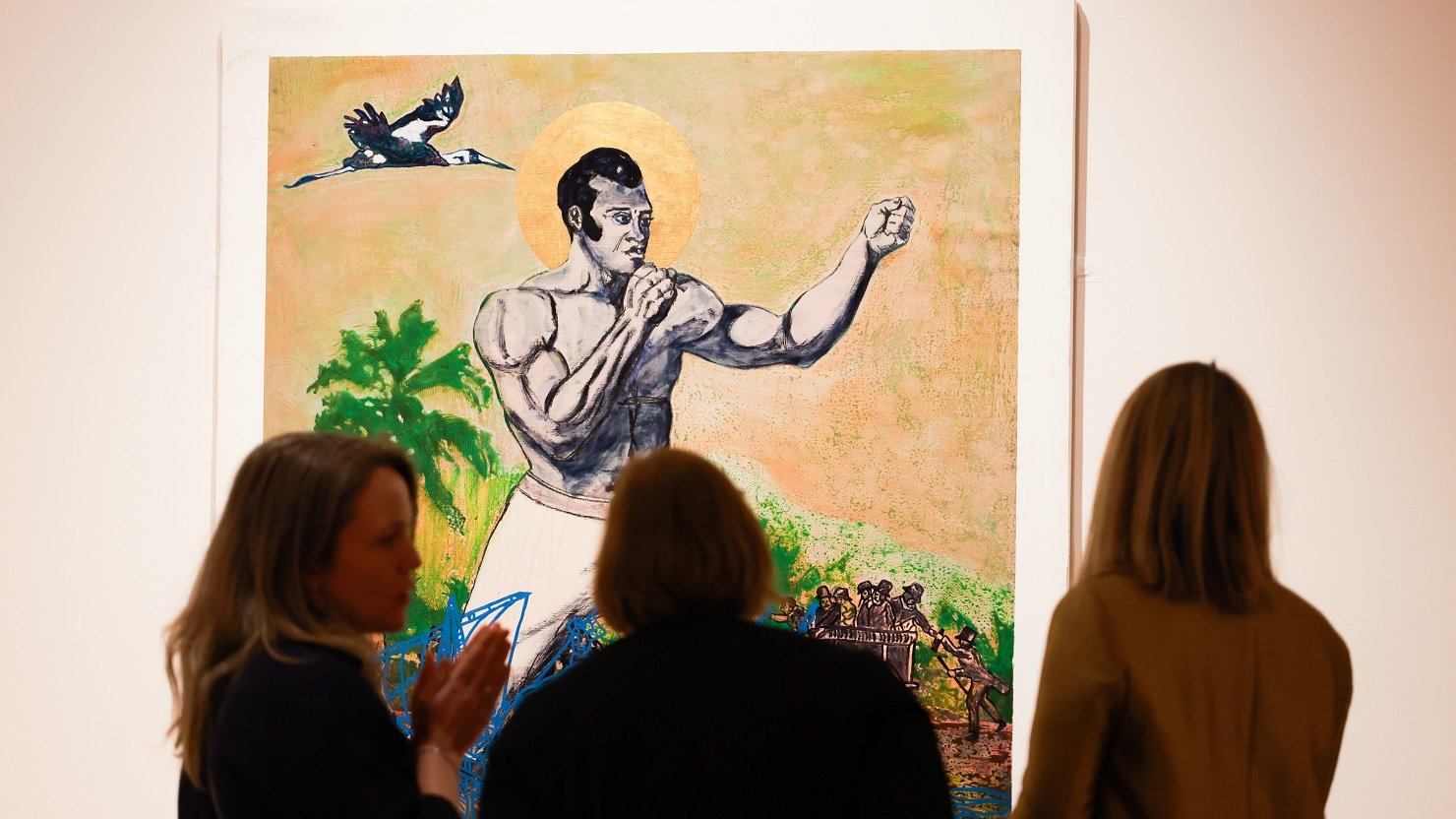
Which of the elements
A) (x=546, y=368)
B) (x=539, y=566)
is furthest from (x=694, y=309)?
(x=539, y=566)

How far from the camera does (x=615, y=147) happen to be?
129 inches

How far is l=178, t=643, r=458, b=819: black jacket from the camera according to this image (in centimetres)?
173

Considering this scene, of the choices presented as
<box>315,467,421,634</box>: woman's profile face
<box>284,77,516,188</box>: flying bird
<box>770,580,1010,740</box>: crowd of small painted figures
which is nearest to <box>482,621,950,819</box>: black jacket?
<box>315,467,421,634</box>: woman's profile face

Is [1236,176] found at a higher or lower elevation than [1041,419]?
higher

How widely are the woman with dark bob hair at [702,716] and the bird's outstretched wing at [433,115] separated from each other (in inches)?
69.2

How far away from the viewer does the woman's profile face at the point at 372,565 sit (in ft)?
6.27

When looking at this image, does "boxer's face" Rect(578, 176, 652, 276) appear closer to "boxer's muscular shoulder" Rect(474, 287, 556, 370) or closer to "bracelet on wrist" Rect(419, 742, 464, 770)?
"boxer's muscular shoulder" Rect(474, 287, 556, 370)

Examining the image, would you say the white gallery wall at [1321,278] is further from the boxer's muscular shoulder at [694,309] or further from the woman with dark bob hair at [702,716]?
the woman with dark bob hair at [702,716]

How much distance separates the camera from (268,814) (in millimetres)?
1755

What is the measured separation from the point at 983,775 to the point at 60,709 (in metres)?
2.27

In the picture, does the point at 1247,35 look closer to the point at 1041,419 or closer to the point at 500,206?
the point at 1041,419

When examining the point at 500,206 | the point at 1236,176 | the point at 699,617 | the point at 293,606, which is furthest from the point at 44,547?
the point at 1236,176


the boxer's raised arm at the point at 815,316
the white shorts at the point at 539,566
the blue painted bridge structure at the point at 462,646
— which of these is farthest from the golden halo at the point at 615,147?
the blue painted bridge structure at the point at 462,646

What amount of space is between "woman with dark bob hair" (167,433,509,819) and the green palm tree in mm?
1234
